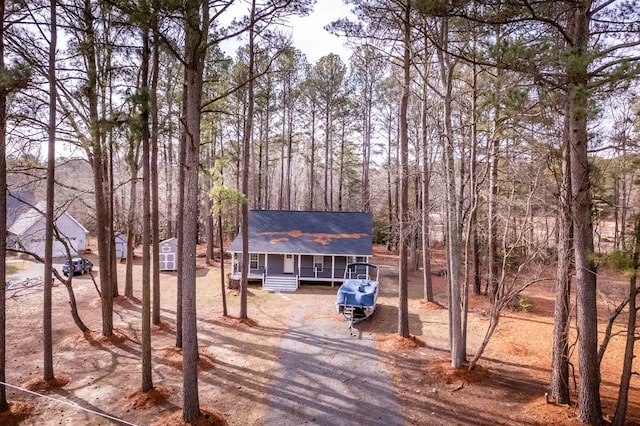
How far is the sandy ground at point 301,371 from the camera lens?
277 inches

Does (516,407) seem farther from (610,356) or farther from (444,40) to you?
(444,40)

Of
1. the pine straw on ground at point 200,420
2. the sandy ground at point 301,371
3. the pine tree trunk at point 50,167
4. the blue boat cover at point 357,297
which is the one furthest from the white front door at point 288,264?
the pine straw on ground at point 200,420

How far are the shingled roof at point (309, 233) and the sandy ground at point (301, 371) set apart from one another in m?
4.64

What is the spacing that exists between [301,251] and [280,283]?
192 centimetres

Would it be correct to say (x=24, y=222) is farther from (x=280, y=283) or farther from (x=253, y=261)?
(x=280, y=283)

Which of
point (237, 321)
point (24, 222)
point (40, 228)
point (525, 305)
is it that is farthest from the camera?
point (24, 222)

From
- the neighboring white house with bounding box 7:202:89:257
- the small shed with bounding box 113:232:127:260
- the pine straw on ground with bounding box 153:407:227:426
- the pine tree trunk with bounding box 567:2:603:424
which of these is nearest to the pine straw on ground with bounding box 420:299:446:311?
the pine tree trunk with bounding box 567:2:603:424

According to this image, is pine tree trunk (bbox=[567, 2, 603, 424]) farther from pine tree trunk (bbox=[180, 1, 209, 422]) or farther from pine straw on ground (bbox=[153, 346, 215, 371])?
pine straw on ground (bbox=[153, 346, 215, 371])

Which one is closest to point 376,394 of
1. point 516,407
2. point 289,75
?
point 516,407

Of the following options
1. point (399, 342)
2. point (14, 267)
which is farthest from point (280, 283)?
point (14, 267)

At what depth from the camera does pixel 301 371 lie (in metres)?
9.02

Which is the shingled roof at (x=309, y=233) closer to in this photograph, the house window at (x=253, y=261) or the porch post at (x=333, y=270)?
the porch post at (x=333, y=270)

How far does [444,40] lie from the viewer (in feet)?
27.1

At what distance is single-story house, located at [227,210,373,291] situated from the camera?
61.6 feet
